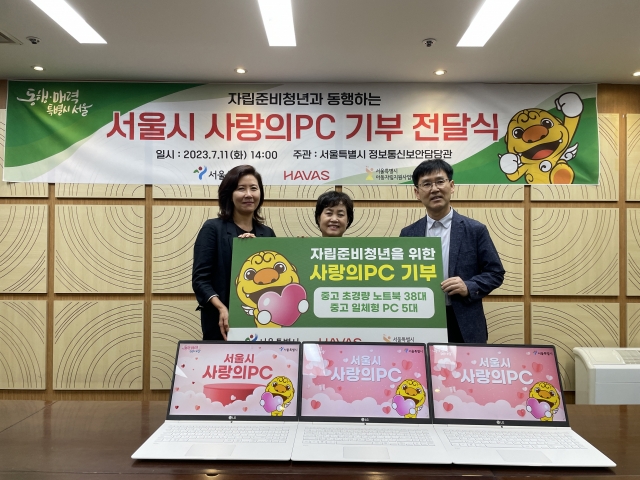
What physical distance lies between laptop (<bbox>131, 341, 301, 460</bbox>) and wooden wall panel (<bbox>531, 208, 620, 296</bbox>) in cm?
317

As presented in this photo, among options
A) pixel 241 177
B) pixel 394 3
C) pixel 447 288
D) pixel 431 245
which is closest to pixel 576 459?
pixel 447 288

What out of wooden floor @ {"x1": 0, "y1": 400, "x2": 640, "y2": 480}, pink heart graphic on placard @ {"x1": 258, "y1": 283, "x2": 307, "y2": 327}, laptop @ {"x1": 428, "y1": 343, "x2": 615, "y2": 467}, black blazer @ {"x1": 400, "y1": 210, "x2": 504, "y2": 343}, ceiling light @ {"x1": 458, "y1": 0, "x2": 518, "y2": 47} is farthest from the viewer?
ceiling light @ {"x1": 458, "y1": 0, "x2": 518, "y2": 47}

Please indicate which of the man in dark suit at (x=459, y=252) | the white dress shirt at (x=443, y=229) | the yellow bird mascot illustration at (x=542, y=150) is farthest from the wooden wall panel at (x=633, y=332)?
the white dress shirt at (x=443, y=229)

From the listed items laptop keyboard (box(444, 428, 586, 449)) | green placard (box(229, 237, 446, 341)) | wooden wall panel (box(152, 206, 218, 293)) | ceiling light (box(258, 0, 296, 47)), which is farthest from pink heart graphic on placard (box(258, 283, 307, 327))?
wooden wall panel (box(152, 206, 218, 293))

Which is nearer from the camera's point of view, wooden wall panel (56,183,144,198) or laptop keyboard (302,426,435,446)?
laptop keyboard (302,426,435,446)

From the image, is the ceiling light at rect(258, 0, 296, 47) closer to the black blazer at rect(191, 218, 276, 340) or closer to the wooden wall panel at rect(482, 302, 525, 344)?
the black blazer at rect(191, 218, 276, 340)

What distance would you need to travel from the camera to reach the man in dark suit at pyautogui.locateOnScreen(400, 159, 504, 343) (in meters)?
2.25

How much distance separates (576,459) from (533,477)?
15 cm

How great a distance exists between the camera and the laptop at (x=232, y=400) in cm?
121

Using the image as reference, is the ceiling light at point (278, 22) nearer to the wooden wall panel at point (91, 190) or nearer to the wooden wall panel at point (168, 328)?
the wooden wall panel at point (91, 190)

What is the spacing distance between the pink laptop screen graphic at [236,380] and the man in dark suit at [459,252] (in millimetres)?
1073

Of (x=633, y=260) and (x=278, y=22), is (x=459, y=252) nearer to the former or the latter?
(x=278, y=22)

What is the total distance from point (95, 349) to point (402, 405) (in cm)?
338

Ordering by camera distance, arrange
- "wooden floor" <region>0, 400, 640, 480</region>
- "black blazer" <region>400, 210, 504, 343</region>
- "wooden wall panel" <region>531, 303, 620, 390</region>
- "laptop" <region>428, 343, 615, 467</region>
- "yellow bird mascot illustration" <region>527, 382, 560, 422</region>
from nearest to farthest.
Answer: "wooden floor" <region>0, 400, 640, 480</region>
"laptop" <region>428, 343, 615, 467</region>
"yellow bird mascot illustration" <region>527, 382, 560, 422</region>
"black blazer" <region>400, 210, 504, 343</region>
"wooden wall panel" <region>531, 303, 620, 390</region>
